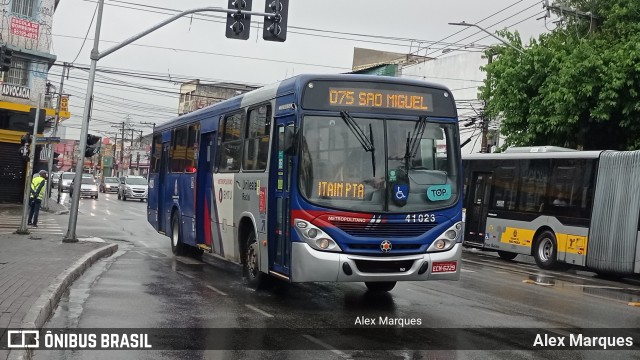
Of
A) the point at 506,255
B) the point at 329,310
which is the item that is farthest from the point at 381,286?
the point at 506,255

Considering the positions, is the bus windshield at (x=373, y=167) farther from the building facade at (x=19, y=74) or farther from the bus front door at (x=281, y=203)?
the building facade at (x=19, y=74)

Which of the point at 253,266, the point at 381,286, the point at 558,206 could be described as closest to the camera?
the point at 253,266

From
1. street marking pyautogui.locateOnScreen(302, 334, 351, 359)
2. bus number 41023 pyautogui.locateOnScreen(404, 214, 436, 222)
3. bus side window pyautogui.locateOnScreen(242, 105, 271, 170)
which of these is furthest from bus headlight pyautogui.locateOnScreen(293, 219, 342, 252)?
bus side window pyautogui.locateOnScreen(242, 105, 271, 170)

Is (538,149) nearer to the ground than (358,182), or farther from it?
farther from it

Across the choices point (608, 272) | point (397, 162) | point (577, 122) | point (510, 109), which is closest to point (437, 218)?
point (397, 162)

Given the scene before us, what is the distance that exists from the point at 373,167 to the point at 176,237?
9.06 metres

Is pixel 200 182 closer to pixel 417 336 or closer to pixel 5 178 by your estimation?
pixel 417 336

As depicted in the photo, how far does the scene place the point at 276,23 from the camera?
18.6 meters

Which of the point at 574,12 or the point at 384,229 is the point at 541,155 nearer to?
the point at 574,12

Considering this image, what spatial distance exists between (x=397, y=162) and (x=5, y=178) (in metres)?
35.2

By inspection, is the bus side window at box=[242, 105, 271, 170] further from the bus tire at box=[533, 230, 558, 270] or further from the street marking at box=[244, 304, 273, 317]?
the bus tire at box=[533, 230, 558, 270]

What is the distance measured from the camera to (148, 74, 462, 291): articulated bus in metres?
10.1

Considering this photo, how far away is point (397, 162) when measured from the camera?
10.4 meters

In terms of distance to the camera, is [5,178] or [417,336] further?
[5,178]
